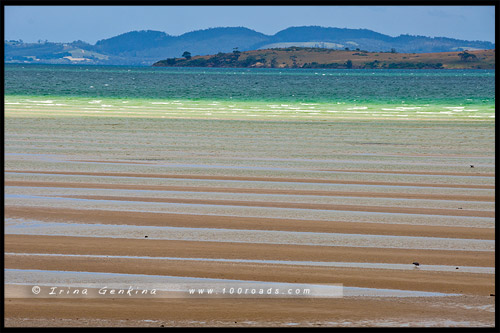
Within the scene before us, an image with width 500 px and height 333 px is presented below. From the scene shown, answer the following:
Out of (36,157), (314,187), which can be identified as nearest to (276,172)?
(314,187)

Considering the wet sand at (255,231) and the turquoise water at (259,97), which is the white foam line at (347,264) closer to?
the wet sand at (255,231)

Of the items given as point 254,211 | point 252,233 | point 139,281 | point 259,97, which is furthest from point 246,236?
point 259,97

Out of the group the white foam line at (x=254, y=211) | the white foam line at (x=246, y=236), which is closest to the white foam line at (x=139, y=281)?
the white foam line at (x=246, y=236)

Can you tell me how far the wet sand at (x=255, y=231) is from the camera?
435 cm

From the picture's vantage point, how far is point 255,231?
6.27 m

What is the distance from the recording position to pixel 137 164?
10.2 m

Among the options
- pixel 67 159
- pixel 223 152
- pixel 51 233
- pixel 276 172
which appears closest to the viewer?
pixel 51 233

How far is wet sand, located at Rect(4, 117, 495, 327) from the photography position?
14.3 feet

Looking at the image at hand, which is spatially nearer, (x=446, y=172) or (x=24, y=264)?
(x=24, y=264)

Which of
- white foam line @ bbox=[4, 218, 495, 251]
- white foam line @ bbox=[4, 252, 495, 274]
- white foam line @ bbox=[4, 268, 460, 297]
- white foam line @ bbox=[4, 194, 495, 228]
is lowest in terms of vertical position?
white foam line @ bbox=[4, 268, 460, 297]

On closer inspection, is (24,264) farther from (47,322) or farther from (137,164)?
(137,164)

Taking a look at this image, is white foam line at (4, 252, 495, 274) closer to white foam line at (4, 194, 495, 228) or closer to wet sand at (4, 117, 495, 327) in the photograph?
wet sand at (4, 117, 495, 327)

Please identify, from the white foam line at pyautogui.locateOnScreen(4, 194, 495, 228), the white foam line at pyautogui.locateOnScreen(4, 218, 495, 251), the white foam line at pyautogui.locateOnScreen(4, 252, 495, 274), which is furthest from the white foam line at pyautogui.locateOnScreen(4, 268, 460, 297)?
the white foam line at pyautogui.locateOnScreen(4, 194, 495, 228)
